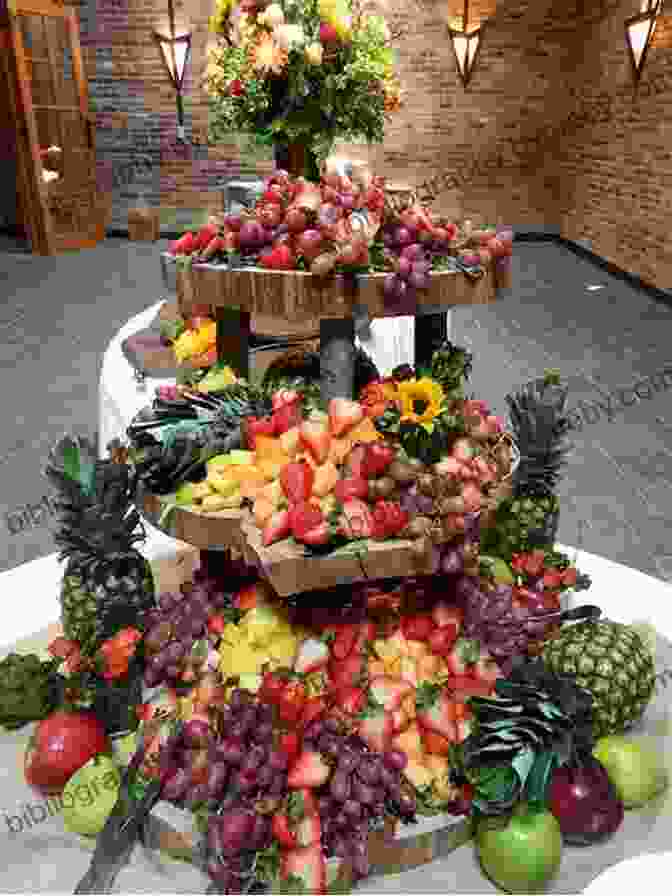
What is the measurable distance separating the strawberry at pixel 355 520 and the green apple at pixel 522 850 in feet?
1.90

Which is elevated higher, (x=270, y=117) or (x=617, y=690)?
(x=270, y=117)

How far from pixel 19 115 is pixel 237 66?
7636mm

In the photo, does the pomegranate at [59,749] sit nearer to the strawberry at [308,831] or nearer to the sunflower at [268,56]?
the strawberry at [308,831]

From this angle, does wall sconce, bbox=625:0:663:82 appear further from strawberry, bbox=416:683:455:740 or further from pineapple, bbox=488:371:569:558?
strawberry, bbox=416:683:455:740

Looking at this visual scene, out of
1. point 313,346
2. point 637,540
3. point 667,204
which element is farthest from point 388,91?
point 667,204

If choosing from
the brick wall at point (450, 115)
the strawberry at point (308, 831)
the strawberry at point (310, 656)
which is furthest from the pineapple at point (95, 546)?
the brick wall at point (450, 115)

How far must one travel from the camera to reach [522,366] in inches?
245

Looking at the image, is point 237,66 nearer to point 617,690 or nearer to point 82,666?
point 82,666

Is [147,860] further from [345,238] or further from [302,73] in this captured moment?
[302,73]

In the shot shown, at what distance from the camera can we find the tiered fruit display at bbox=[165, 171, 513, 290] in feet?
4.92

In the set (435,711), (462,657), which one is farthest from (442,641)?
(435,711)

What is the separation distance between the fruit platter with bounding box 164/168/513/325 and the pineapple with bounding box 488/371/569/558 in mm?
553

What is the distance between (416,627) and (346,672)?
0.64ft

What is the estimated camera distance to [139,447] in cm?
167
